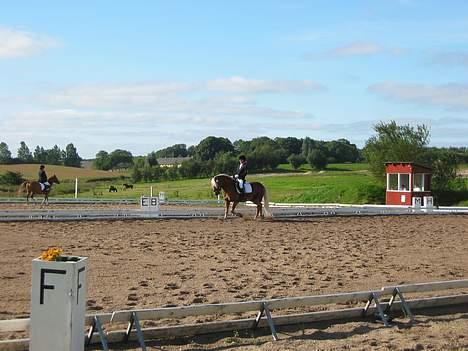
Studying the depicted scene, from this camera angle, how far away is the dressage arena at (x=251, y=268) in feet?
24.2

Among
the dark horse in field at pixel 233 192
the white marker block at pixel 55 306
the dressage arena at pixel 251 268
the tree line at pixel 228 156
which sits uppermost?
the tree line at pixel 228 156

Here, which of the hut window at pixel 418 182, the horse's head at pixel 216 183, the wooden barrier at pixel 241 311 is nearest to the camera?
the wooden barrier at pixel 241 311

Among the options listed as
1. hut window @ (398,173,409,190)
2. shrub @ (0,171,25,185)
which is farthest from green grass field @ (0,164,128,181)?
hut window @ (398,173,409,190)

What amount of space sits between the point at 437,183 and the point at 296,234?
24.3m

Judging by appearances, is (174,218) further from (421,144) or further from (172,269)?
(421,144)

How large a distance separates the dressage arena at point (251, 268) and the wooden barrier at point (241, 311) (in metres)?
0.10

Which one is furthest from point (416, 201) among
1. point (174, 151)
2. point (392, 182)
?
point (174, 151)

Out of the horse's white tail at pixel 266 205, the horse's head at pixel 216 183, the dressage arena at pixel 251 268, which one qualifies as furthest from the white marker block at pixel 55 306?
the horse's white tail at pixel 266 205

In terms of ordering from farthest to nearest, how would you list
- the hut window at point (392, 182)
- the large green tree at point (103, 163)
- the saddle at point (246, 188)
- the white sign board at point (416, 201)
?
the large green tree at point (103, 163)
the hut window at point (392, 182)
the white sign board at point (416, 201)
the saddle at point (246, 188)

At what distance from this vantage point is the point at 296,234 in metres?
19.0

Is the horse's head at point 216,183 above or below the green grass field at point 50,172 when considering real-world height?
below

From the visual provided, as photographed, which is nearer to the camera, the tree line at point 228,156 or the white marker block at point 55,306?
the white marker block at point 55,306

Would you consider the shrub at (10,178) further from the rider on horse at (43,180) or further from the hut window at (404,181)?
the hut window at (404,181)

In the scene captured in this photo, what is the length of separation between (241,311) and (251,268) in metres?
4.50
